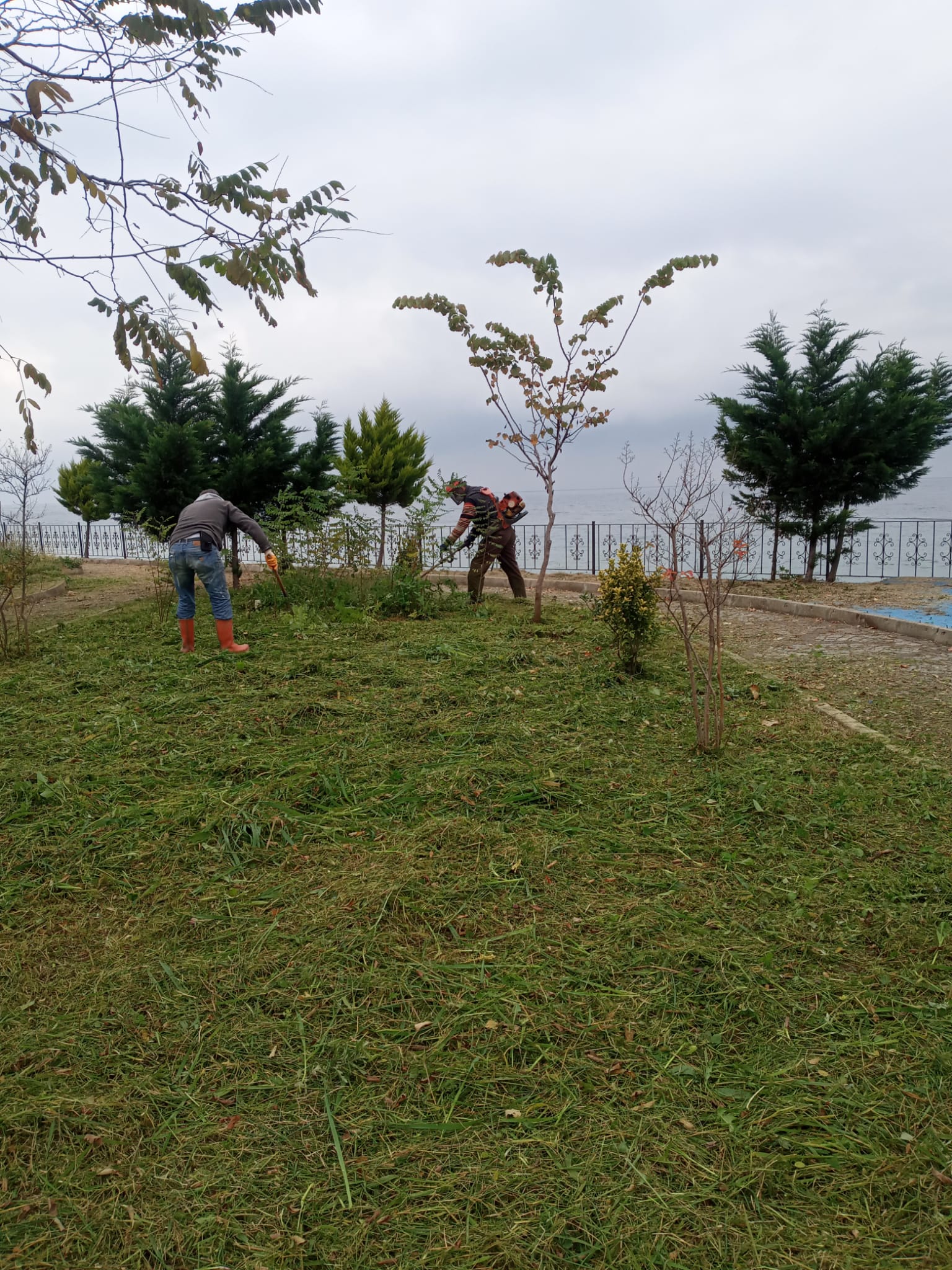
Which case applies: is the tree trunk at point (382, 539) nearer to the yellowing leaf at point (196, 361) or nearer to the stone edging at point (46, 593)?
the stone edging at point (46, 593)

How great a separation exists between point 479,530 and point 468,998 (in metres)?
6.79

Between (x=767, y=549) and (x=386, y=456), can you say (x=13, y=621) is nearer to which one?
(x=386, y=456)

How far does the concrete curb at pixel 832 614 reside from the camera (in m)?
7.77

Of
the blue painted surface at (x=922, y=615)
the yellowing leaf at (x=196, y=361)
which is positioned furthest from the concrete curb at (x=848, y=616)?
the yellowing leaf at (x=196, y=361)

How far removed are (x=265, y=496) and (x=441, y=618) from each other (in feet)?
17.6

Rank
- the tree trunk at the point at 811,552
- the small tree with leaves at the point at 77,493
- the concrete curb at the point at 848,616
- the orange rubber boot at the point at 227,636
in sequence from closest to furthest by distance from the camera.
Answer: the orange rubber boot at the point at 227,636, the concrete curb at the point at 848,616, the tree trunk at the point at 811,552, the small tree with leaves at the point at 77,493

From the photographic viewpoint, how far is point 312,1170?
1.96 meters

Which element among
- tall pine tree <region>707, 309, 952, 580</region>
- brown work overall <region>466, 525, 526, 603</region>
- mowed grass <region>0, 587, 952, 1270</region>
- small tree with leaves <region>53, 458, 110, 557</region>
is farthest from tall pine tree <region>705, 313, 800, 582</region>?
small tree with leaves <region>53, 458, 110, 557</region>

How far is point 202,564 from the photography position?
6633 mm

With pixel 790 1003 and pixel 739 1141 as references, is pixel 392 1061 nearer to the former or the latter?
pixel 739 1141

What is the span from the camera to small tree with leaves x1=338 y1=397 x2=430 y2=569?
15.7 m

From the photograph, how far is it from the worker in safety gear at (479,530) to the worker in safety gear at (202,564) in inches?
103

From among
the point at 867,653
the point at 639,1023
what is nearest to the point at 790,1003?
the point at 639,1023

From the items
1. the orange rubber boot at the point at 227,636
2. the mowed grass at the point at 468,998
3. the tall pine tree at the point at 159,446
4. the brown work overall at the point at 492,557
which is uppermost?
the tall pine tree at the point at 159,446
